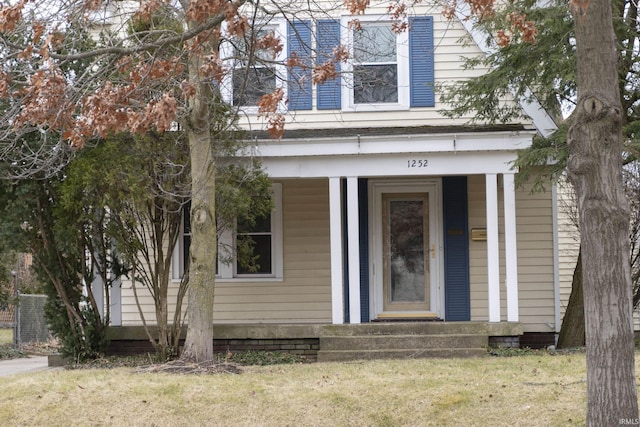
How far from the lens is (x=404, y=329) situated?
1242 centimetres

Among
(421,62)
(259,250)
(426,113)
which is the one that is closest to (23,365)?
(259,250)

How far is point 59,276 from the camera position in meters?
12.5

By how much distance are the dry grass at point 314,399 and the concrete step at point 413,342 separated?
189cm

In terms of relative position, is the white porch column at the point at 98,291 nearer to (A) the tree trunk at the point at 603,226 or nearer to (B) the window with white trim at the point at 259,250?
(B) the window with white trim at the point at 259,250

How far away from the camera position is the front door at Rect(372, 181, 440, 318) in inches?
559

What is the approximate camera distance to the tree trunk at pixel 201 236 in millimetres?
10805

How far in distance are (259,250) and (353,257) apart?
7.64ft

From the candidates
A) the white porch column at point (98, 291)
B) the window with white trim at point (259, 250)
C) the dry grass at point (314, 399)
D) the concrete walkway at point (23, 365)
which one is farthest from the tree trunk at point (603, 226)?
the concrete walkway at point (23, 365)

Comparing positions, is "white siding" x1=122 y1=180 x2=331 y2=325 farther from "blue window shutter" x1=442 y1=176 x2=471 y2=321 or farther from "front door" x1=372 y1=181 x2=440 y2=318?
"blue window shutter" x1=442 y1=176 x2=471 y2=321

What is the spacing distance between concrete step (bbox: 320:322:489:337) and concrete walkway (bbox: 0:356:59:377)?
4.85 meters

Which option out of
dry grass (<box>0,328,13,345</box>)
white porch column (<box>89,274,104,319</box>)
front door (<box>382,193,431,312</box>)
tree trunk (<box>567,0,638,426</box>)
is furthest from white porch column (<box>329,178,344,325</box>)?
dry grass (<box>0,328,13,345</box>)

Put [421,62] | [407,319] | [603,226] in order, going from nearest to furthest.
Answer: [603,226] → [407,319] → [421,62]

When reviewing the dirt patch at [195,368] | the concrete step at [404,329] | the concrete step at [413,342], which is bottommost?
the dirt patch at [195,368]

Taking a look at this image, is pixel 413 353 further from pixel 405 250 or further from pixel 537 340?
pixel 537 340
